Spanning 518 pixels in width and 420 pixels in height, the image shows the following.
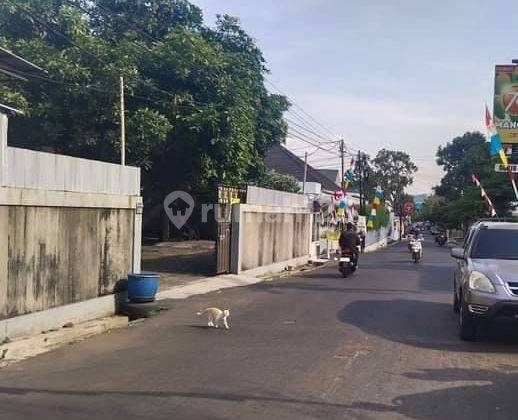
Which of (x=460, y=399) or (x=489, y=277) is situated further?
(x=489, y=277)

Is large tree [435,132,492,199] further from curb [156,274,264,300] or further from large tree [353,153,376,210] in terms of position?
curb [156,274,264,300]

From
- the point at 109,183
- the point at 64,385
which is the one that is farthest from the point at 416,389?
the point at 109,183

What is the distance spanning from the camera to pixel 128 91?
73.8 feet

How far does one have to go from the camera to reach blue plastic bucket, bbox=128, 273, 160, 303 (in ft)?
40.8

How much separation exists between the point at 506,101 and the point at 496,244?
17.7 meters

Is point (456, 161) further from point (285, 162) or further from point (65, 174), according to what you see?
point (65, 174)

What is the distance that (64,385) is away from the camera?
719 cm

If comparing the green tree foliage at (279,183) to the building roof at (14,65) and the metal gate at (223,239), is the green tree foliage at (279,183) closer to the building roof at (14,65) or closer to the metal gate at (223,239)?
the metal gate at (223,239)

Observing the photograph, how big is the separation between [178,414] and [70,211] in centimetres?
592

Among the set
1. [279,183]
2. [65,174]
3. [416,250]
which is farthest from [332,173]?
[65,174]

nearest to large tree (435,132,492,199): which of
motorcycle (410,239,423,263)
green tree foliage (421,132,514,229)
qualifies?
green tree foliage (421,132,514,229)

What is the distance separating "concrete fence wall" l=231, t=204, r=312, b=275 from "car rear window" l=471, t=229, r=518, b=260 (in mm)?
10436

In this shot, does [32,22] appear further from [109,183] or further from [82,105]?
[109,183]

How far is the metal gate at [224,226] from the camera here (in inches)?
779
